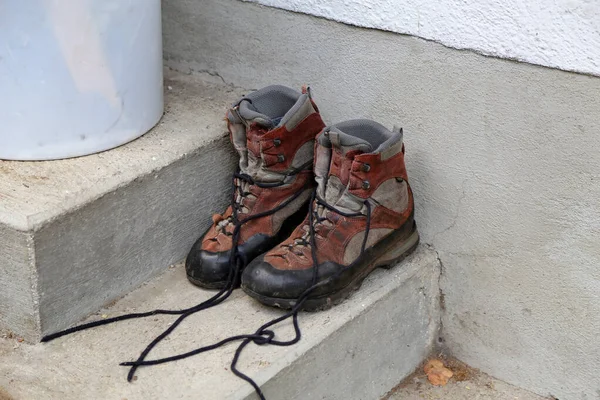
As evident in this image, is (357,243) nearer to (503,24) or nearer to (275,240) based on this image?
(275,240)

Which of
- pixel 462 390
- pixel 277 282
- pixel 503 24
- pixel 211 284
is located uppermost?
pixel 503 24

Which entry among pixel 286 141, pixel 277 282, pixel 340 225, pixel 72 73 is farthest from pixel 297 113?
pixel 72 73

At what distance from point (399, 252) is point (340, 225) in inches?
8.7

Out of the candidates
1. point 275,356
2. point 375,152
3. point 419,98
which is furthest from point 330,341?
point 419,98

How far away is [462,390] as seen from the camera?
7.04 feet

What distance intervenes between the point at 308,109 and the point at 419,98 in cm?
27

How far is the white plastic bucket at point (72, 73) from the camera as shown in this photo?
1819 millimetres

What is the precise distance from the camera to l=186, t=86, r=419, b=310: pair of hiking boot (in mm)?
1890

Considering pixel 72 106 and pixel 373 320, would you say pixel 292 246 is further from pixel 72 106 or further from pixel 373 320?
pixel 72 106

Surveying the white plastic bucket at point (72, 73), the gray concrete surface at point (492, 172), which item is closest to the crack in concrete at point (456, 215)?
the gray concrete surface at point (492, 172)

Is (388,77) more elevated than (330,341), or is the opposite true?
(388,77)

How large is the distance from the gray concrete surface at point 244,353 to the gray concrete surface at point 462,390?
0.11 feet

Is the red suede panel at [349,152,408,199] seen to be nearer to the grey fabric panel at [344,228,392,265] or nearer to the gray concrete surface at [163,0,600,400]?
the grey fabric panel at [344,228,392,265]

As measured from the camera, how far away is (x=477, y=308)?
216 centimetres
